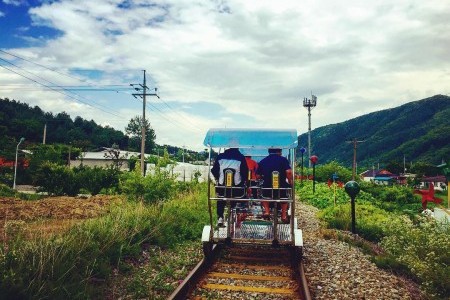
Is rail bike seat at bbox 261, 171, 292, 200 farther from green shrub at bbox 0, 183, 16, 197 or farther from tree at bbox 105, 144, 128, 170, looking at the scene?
tree at bbox 105, 144, 128, 170

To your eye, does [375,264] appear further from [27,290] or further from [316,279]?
[27,290]

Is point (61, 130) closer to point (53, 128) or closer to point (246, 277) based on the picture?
point (53, 128)

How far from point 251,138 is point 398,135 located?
6225 inches

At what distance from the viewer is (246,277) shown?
709 cm

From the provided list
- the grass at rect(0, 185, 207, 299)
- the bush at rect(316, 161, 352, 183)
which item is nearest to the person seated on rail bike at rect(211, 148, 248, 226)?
the grass at rect(0, 185, 207, 299)

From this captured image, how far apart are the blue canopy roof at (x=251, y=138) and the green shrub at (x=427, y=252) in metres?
2.90

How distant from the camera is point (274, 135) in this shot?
8.43 m

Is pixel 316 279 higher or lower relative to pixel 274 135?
lower

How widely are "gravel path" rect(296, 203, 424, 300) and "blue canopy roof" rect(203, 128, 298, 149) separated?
8.71ft

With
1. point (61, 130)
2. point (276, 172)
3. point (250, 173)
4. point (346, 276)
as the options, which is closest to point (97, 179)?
point (250, 173)

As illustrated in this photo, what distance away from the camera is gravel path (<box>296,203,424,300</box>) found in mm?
6414

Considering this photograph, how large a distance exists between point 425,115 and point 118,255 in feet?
Answer: 590

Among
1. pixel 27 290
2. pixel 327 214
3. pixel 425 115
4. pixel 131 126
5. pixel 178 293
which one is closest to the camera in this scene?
pixel 27 290

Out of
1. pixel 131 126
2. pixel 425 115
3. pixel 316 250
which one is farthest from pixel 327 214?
pixel 425 115
